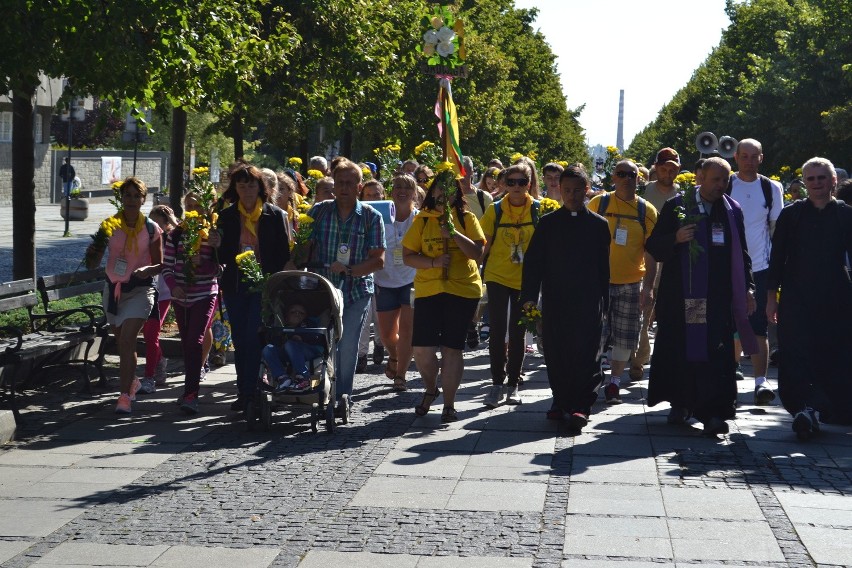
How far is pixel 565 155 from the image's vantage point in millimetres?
99312

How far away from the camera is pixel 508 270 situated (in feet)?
33.9

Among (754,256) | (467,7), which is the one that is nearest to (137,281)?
(754,256)

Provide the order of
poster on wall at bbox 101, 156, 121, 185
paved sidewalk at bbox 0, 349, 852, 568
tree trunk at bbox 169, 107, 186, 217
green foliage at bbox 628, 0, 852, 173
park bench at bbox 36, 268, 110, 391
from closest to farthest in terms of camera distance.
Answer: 1. paved sidewalk at bbox 0, 349, 852, 568
2. park bench at bbox 36, 268, 110, 391
3. tree trunk at bbox 169, 107, 186, 217
4. green foliage at bbox 628, 0, 852, 173
5. poster on wall at bbox 101, 156, 121, 185

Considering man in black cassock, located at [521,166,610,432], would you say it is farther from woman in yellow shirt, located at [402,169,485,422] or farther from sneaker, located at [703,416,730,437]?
sneaker, located at [703,416,730,437]

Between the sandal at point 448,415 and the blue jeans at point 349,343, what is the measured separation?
2.35ft

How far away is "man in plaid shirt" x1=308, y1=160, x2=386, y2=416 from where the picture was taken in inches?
388

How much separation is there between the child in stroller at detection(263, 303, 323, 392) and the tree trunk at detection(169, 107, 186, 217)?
1035 cm

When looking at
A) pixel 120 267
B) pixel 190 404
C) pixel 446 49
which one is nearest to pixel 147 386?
pixel 190 404

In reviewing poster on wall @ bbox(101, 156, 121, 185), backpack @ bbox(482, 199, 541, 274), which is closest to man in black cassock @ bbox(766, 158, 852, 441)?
backpack @ bbox(482, 199, 541, 274)

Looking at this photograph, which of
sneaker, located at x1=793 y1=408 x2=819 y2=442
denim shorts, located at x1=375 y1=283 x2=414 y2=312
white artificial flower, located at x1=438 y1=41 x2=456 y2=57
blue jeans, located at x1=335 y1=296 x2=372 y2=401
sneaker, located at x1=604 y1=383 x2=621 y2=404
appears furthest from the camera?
white artificial flower, located at x1=438 y1=41 x2=456 y2=57

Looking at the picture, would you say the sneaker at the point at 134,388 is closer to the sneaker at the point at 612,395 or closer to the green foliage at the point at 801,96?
the sneaker at the point at 612,395

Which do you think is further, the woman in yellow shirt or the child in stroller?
the woman in yellow shirt

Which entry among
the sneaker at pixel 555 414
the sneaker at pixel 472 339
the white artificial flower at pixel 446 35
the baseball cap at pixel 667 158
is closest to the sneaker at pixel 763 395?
the sneaker at pixel 555 414

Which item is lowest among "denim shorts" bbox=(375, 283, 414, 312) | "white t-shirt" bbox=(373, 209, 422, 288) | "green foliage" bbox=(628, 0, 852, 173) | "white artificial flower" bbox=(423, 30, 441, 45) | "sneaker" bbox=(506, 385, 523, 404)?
"sneaker" bbox=(506, 385, 523, 404)
